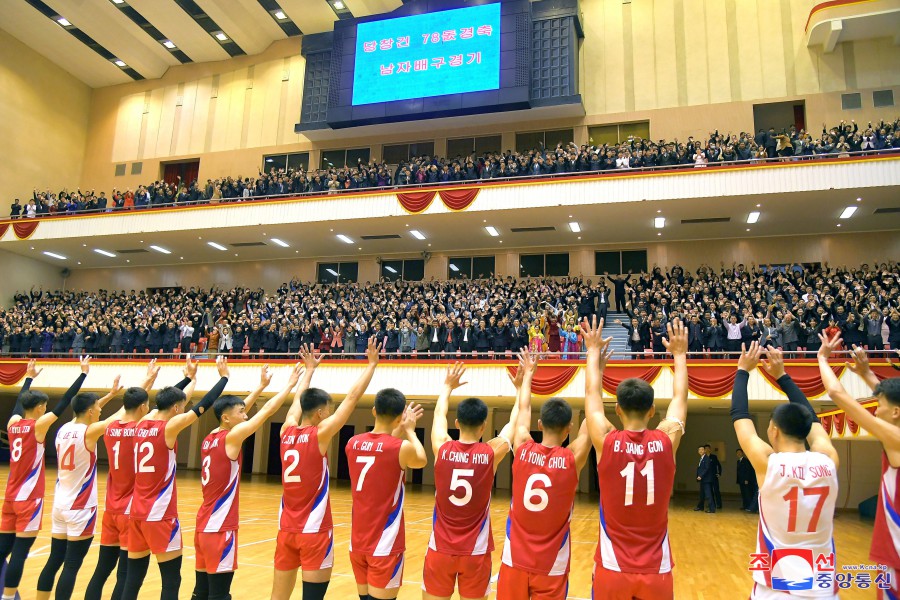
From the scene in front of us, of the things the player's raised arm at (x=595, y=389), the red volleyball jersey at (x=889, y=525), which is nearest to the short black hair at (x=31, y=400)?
the player's raised arm at (x=595, y=389)

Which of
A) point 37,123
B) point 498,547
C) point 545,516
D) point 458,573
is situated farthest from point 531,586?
point 37,123

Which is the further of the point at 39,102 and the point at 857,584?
the point at 39,102

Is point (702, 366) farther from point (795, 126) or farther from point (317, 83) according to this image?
point (317, 83)

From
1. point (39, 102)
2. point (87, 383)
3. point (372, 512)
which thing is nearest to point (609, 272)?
point (87, 383)

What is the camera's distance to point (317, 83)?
84.8ft

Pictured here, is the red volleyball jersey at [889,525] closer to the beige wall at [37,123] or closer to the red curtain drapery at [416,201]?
the red curtain drapery at [416,201]

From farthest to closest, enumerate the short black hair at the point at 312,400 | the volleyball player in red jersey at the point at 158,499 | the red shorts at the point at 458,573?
the volleyball player in red jersey at the point at 158,499, the short black hair at the point at 312,400, the red shorts at the point at 458,573

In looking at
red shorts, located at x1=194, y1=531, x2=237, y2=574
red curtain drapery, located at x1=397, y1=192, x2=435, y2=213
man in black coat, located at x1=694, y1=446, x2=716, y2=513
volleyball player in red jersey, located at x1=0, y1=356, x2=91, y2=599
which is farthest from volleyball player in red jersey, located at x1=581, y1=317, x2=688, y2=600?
red curtain drapery, located at x1=397, y1=192, x2=435, y2=213

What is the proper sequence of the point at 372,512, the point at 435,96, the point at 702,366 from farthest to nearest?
the point at 435,96 → the point at 702,366 → the point at 372,512

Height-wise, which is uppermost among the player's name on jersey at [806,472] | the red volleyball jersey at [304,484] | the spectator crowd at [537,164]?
the spectator crowd at [537,164]

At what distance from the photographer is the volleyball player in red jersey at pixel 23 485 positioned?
555 centimetres

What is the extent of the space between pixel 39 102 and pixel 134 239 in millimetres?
9512

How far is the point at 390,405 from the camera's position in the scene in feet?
12.8

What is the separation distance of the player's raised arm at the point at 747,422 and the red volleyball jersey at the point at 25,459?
5.89m
